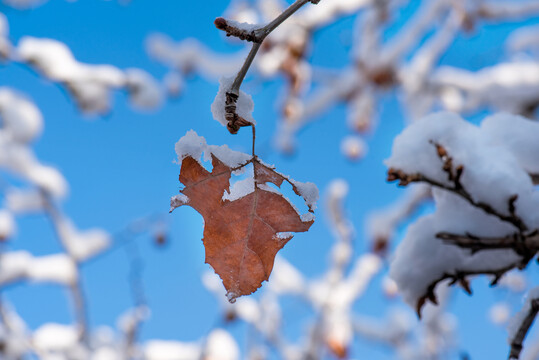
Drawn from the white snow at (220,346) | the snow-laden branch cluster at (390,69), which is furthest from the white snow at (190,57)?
the white snow at (220,346)

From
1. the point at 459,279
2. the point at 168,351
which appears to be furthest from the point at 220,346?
the point at 459,279

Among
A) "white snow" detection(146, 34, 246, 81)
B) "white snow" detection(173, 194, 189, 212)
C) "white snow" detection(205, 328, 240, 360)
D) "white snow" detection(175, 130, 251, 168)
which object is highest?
"white snow" detection(146, 34, 246, 81)

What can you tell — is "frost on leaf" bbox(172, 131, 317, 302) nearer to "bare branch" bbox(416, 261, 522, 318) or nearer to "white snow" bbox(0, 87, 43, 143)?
"bare branch" bbox(416, 261, 522, 318)

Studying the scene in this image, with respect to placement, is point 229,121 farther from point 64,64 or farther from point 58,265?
point 58,265

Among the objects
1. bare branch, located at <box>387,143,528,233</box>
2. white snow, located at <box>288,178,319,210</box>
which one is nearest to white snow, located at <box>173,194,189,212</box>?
white snow, located at <box>288,178,319,210</box>

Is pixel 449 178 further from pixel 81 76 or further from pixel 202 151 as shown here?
pixel 81 76
